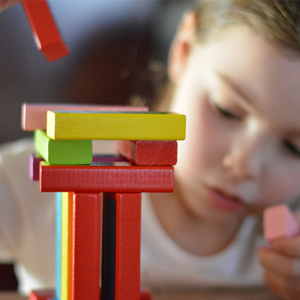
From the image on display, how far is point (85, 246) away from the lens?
0.40 metres

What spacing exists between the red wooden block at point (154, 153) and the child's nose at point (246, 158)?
259mm

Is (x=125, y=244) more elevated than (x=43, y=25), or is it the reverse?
(x=43, y=25)

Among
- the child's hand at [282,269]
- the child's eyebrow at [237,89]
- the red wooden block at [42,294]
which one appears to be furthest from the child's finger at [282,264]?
the red wooden block at [42,294]

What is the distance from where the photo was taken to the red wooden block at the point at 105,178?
39 centimetres

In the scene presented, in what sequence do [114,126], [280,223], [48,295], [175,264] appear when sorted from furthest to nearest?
[175,264], [280,223], [48,295], [114,126]

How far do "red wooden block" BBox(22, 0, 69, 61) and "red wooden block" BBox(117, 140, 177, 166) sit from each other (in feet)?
0.41

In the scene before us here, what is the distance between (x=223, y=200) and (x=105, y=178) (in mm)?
358

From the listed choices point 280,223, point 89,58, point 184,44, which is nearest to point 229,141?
point 280,223

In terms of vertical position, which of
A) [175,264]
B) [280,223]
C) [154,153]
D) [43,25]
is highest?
[43,25]

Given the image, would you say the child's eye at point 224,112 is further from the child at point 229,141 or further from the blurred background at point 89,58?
the blurred background at point 89,58

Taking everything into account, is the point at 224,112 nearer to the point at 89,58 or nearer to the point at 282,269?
the point at 282,269

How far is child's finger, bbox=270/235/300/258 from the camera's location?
65cm

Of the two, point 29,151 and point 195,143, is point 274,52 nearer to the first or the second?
point 195,143

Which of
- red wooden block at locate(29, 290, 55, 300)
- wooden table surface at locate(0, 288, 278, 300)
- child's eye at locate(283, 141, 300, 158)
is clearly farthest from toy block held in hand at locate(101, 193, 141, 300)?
child's eye at locate(283, 141, 300, 158)
